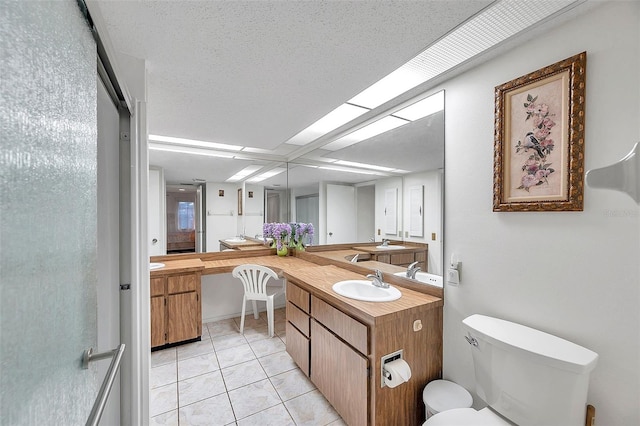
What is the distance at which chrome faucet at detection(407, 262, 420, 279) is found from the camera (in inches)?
71.3

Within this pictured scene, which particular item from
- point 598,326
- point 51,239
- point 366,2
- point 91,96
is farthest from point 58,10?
point 598,326

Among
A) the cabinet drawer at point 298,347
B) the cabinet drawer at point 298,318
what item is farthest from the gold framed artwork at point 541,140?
the cabinet drawer at point 298,347

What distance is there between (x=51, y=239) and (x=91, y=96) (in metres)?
0.48

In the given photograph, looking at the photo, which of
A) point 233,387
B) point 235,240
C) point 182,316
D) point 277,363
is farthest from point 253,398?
point 235,240

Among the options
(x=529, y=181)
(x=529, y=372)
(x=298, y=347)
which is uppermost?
(x=529, y=181)

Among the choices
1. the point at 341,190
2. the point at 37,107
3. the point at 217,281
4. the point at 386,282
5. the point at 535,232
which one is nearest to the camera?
the point at 37,107

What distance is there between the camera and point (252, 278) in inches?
109

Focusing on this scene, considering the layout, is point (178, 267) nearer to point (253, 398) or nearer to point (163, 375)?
point (163, 375)

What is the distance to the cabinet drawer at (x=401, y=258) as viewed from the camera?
6.31ft

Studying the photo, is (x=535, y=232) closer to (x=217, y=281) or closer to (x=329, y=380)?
(x=329, y=380)

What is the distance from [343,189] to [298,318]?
1.37m

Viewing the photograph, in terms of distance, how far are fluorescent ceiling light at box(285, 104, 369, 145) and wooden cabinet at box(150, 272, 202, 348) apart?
5.95ft

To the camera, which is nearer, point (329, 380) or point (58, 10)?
point (58, 10)

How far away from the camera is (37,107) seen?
1.51 feet
